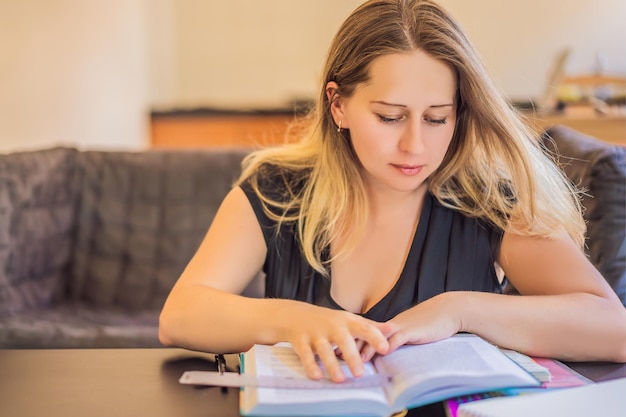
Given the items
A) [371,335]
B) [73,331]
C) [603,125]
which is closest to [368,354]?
[371,335]

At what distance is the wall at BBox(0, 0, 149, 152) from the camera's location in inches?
117

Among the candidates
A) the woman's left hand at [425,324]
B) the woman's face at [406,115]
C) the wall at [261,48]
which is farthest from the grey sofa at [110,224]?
the wall at [261,48]

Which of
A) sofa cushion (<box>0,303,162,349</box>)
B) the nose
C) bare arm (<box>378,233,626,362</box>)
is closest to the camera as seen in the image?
bare arm (<box>378,233,626,362</box>)

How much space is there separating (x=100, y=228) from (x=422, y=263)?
1.47 metres

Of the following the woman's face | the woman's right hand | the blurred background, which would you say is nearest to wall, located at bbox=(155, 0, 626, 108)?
the blurred background

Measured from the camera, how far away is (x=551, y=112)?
355 centimetres

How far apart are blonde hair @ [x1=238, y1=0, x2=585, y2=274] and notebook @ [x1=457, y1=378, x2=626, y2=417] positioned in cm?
39

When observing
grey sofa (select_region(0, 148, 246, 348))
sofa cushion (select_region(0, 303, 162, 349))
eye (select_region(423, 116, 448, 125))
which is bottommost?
sofa cushion (select_region(0, 303, 162, 349))

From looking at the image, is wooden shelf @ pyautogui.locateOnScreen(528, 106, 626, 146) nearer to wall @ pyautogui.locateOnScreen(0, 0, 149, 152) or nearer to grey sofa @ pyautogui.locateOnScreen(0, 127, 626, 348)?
grey sofa @ pyautogui.locateOnScreen(0, 127, 626, 348)

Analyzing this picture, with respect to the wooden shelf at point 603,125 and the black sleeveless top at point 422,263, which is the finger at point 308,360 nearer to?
the black sleeveless top at point 422,263

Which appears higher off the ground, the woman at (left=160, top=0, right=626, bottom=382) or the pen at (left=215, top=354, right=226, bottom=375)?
the woman at (left=160, top=0, right=626, bottom=382)

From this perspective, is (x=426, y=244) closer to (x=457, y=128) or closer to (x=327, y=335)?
(x=457, y=128)

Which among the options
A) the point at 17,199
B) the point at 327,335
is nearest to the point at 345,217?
the point at 327,335

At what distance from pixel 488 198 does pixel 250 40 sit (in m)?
3.98
